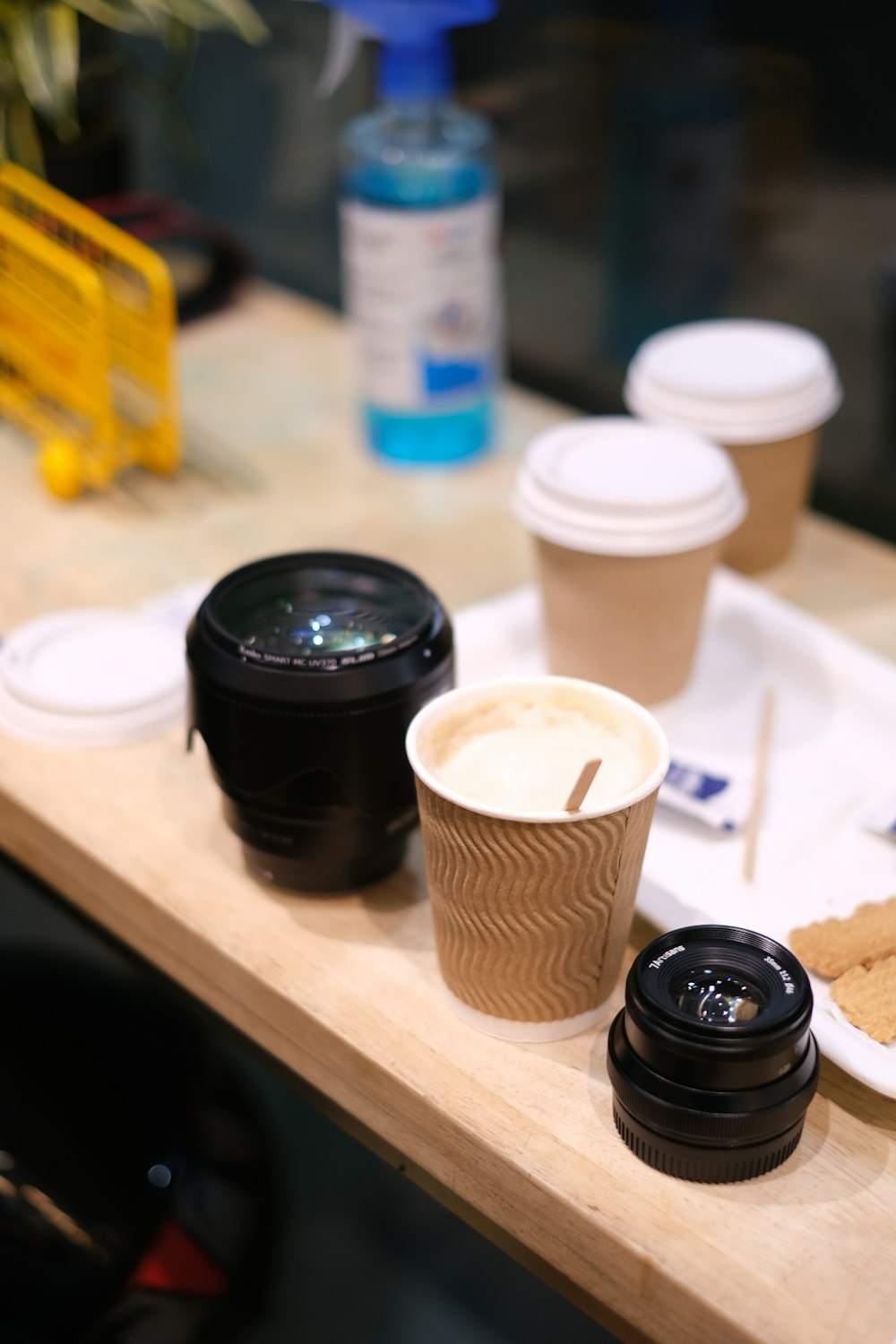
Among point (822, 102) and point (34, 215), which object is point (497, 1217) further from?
point (34, 215)

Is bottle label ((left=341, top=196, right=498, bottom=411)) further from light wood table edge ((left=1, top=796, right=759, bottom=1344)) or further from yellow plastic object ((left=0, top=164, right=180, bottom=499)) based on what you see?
light wood table edge ((left=1, top=796, right=759, bottom=1344))

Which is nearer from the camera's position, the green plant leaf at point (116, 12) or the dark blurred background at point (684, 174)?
the dark blurred background at point (684, 174)

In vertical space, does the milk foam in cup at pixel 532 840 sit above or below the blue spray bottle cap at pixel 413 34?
below

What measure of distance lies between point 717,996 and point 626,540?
262 mm

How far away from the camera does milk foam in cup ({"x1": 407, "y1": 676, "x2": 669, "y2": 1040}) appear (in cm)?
54

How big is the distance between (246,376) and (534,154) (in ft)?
0.98

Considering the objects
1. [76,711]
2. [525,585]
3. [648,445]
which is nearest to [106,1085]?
[76,711]

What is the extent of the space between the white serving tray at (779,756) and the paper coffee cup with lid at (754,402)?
0.17 feet

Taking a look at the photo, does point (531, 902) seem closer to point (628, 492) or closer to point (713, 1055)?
point (713, 1055)

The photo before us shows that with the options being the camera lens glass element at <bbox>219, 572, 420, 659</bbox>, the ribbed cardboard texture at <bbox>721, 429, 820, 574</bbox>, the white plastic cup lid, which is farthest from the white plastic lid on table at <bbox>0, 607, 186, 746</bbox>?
the ribbed cardboard texture at <bbox>721, 429, 820, 574</bbox>

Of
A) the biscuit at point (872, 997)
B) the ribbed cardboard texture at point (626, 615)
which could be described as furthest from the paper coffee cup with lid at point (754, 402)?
the biscuit at point (872, 997)

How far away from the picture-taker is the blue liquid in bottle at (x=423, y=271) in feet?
3.33

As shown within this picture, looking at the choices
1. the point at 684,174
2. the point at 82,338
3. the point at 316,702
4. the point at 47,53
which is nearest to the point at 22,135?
the point at 47,53

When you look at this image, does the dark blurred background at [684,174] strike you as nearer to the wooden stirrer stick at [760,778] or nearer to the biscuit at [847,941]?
the wooden stirrer stick at [760,778]
